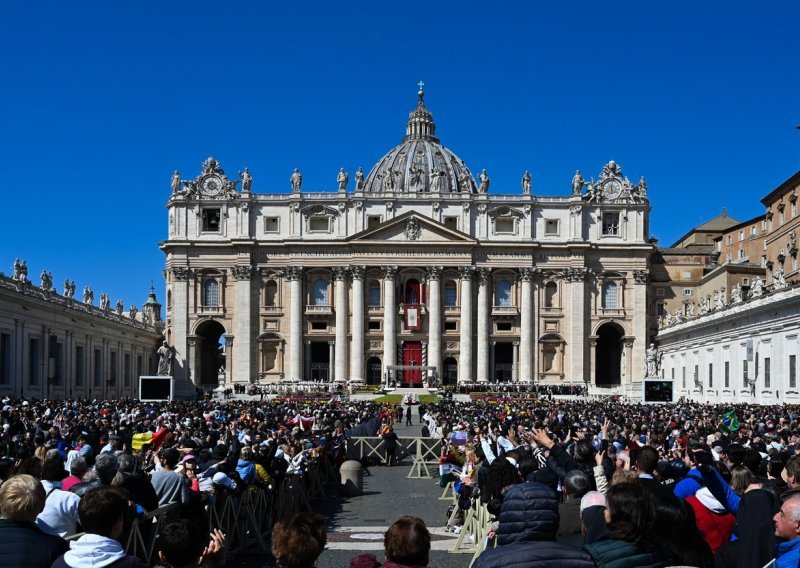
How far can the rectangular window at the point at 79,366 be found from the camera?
66.8 m

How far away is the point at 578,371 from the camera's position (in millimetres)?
91000

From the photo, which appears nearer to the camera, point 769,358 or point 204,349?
point 769,358

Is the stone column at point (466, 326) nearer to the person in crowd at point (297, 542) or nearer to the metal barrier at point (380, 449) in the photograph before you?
the metal barrier at point (380, 449)

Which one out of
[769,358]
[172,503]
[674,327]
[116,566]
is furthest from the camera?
[674,327]

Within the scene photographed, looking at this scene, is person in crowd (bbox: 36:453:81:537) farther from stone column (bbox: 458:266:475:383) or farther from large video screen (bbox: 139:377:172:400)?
stone column (bbox: 458:266:475:383)

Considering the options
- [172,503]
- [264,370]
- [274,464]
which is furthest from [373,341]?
[172,503]

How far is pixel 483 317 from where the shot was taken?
91.4 m

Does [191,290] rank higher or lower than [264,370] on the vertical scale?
higher

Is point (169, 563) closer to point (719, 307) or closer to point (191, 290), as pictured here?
point (719, 307)

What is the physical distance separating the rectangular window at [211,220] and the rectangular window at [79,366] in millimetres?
26799

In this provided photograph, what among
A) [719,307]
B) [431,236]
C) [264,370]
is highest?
[431,236]

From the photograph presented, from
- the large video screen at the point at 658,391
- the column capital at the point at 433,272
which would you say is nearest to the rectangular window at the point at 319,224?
the column capital at the point at 433,272

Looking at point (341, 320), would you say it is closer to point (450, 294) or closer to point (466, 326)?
point (450, 294)

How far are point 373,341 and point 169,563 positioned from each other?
85014 millimetres
